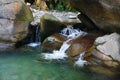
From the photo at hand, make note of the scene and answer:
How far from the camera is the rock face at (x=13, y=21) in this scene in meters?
10.9

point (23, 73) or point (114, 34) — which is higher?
point (114, 34)

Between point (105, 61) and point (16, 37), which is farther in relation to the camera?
point (16, 37)

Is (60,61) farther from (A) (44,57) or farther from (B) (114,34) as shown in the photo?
(B) (114,34)

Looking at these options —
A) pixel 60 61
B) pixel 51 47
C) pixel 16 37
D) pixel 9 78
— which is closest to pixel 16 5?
pixel 16 37

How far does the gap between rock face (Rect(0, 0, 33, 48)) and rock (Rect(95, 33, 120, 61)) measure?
3.36 meters

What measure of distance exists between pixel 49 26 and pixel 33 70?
117 inches

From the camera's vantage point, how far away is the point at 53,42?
10.7 meters

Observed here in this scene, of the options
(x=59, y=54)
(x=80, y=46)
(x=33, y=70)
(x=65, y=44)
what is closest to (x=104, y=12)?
(x=80, y=46)

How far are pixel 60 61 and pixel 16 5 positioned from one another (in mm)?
3224

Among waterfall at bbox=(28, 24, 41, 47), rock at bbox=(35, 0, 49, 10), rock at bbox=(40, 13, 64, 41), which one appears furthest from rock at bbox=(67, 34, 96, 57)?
rock at bbox=(35, 0, 49, 10)

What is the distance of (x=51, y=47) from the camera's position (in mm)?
10680

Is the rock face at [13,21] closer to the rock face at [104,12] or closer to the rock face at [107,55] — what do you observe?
the rock face at [104,12]

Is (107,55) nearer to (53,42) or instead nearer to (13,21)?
(53,42)

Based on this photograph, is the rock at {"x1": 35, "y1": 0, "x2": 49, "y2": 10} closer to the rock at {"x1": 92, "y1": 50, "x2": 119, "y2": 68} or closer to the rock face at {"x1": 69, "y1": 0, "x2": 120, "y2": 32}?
the rock face at {"x1": 69, "y1": 0, "x2": 120, "y2": 32}
